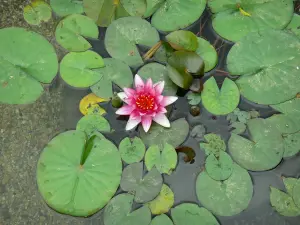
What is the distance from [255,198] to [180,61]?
3.36 ft

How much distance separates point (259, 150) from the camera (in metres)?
2.30

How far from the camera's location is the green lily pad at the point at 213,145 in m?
2.37

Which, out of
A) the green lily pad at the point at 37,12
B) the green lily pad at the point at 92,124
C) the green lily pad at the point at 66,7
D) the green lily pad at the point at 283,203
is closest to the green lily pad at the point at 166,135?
the green lily pad at the point at 92,124

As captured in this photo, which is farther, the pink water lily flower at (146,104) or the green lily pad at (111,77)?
the green lily pad at (111,77)

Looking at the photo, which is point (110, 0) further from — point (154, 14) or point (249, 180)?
point (249, 180)

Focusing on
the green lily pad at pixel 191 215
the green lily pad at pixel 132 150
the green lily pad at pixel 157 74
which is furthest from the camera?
the green lily pad at pixel 157 74

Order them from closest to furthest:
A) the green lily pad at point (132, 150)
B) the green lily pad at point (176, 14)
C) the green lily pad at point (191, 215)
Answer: the green lily pad at point (191, 215) < the green lily pad at point (132, 150) < the green lily pad at point (176, 14)

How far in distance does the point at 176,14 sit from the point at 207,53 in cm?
36

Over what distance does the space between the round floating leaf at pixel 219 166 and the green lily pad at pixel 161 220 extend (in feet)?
1.28

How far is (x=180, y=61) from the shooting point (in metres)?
2.37

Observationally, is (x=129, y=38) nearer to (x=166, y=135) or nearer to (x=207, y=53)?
(x=207, y=53)


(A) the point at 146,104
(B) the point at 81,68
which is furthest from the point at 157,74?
(B) the point at 81,68

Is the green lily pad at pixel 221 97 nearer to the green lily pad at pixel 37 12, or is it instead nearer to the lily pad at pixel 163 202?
the lily pad at pixel 163 202

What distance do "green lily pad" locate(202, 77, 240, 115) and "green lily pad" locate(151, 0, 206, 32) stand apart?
0.47 m
